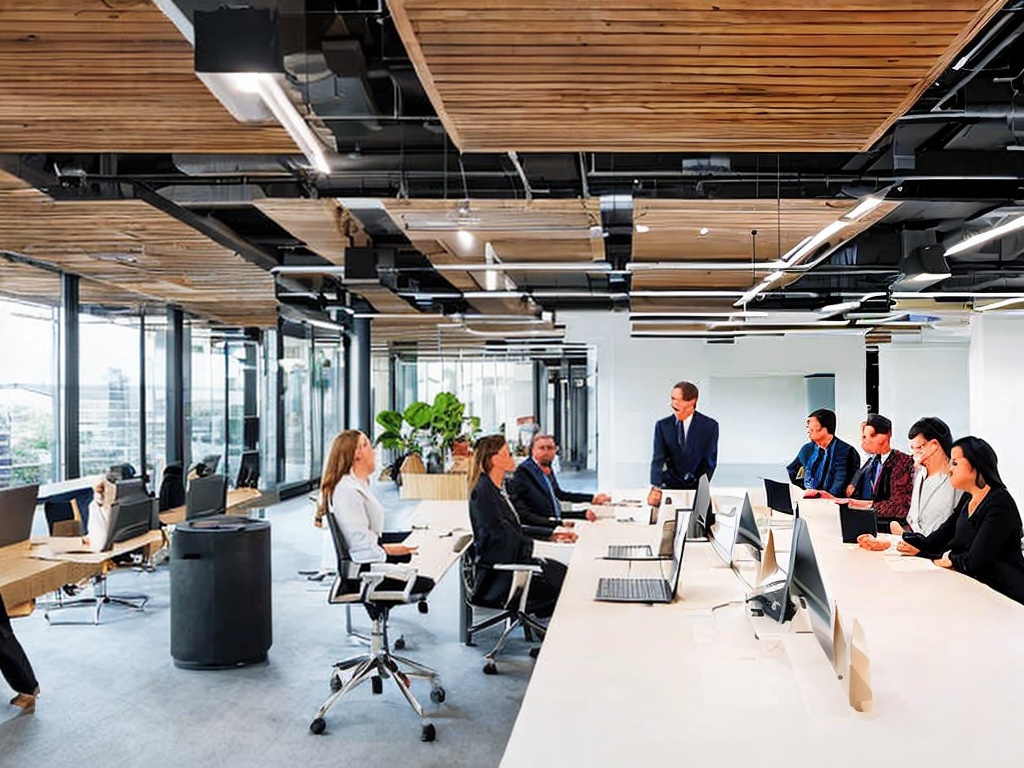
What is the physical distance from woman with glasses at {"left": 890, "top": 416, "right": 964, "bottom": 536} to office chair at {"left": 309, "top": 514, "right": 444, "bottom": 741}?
3041 millimetres

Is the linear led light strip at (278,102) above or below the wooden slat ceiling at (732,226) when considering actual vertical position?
below

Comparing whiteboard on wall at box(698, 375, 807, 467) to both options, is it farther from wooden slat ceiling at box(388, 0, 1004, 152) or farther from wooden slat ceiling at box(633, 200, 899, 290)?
wooden slat ceiling at box(388, 0, 1004, 152)

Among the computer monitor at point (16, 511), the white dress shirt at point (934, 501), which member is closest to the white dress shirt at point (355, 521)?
the computer monitor at point (16, 511)

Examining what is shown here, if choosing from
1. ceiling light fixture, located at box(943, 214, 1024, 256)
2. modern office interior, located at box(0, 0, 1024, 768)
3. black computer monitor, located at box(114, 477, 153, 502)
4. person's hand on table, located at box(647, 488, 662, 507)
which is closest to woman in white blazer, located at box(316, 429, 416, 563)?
modern office interior, located at box(0, 0, 1024, 768)

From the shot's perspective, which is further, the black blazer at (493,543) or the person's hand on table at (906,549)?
the black blazer at (493,543)

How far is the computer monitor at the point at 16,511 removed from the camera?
22.1ft

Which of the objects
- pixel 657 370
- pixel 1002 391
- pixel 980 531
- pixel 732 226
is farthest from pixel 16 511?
pixel 1002 391

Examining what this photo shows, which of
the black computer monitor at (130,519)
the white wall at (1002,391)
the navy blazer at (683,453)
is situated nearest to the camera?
the black computer monitor at (130,519)

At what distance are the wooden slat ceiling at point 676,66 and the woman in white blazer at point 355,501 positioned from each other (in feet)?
6.41

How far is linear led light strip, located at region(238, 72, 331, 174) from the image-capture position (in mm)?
3861

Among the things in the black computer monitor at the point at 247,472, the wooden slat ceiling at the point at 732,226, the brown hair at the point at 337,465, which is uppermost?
the wooden slat ceiling at the point at 732,226

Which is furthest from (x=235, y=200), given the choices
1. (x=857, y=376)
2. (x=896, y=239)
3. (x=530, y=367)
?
(x=530, y=367)

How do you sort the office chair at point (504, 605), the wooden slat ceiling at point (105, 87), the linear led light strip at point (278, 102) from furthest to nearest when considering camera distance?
1. the office chair at point (504, 605)
2. the wooden slat ceiling at point (105, 87)
3. the linear led light strip at point (278, 102)

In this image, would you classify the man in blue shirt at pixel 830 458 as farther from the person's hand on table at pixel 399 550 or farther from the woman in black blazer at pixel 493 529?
the person's hand on table at pixel 399 550
